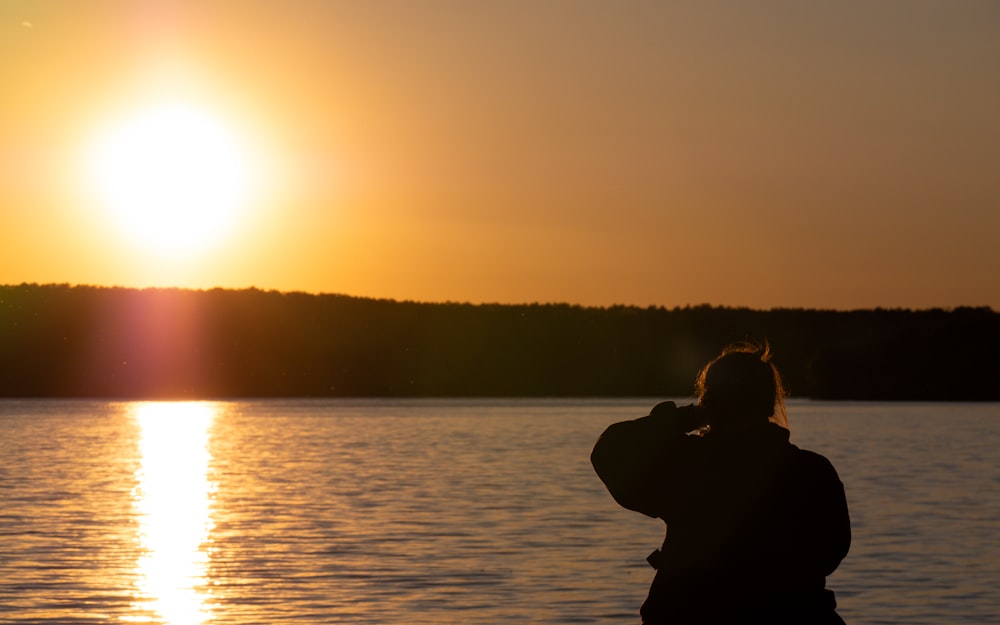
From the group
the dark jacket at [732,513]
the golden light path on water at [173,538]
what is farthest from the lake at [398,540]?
the dark jacket at [732,513]

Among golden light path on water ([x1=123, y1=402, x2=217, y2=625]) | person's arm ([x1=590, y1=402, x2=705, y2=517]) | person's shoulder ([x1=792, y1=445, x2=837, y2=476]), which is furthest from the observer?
golden light path on water ([x1=123, y1=402, x2=217, y2=625])

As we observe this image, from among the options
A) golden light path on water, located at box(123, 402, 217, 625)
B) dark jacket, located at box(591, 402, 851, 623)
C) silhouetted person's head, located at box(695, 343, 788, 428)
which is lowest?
golden light path on water, located at box(123, 402, 217, 625)

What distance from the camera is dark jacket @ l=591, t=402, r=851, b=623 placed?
6.24 meters

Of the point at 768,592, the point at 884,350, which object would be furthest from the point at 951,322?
the point at 768,592

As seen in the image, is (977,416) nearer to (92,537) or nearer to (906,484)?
(906,484)

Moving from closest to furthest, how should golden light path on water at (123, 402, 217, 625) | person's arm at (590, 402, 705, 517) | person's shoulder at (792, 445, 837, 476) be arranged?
1. person's shoulder at (792, 445, 837, 476)
2. person's arm at (590, 402, 705, 517)
3. golden light path on water at (123, 402, 217, 625)

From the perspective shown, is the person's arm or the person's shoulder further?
the person's arm

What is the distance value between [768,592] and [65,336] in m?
154

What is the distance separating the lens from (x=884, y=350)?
6777 inches

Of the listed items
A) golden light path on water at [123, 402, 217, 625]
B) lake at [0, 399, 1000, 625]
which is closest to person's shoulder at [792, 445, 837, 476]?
lake at [0, 399, 1000, 625]

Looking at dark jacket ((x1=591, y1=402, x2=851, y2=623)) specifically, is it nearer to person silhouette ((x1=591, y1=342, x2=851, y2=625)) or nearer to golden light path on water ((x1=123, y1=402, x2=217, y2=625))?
person silhouette ((x1=591, y1=342, x2=851, y2=625))

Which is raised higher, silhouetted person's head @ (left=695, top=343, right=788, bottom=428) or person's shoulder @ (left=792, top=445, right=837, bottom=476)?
silhouetted person's head @ (left=695, top=343, right=788, bottom=428)

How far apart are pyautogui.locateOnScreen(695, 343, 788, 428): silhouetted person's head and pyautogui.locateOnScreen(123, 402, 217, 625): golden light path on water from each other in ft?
43.0

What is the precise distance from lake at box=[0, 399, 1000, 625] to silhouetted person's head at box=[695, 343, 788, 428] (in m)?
12.4
